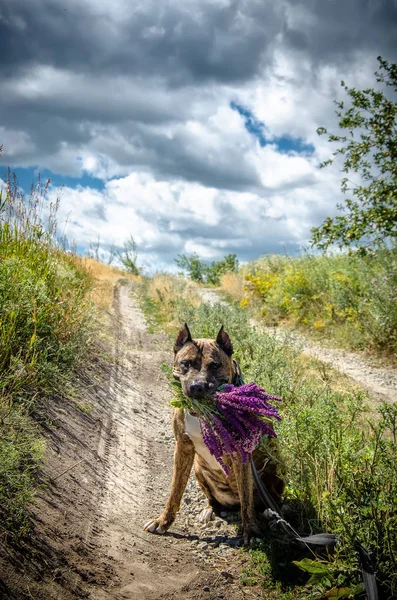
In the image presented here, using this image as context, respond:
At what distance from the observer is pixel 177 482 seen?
11.6 ft

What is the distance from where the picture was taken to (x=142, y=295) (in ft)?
59.2

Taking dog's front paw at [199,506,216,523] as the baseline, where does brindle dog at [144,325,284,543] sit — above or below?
above

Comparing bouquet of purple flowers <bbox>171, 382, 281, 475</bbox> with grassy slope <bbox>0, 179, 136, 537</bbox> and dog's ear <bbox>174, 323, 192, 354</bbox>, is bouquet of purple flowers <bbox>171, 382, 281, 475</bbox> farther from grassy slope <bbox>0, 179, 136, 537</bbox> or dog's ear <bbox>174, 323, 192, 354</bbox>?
grassy slope <bbox>0, 179, 136, 537</bbox>

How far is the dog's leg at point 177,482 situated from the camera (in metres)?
3.47

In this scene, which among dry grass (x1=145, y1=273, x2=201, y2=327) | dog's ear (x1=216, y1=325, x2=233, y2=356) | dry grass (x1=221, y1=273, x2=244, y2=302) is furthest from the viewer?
dry grass (x1=221, y1=273, x2=244, y2=302)

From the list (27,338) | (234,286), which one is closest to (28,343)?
(27,338)

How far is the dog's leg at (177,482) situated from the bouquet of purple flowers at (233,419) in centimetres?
46

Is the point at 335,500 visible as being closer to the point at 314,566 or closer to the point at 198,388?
the point at 314,566

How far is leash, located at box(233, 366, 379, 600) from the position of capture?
2416mm

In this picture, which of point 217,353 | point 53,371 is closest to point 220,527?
point 217,353

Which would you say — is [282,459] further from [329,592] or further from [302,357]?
[302,357]

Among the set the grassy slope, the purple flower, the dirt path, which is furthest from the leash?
the dirt path

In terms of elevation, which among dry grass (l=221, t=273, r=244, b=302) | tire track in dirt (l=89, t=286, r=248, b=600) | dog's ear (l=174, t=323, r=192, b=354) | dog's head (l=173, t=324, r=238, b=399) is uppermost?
dry grass (l=221, t=273, r=244, b=302)

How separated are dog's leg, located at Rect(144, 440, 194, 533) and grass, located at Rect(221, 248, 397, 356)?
22.1ft
